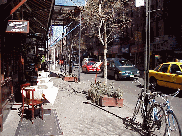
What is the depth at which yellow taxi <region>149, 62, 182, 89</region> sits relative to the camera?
38.6ft

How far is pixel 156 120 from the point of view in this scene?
500cm

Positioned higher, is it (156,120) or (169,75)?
(169,75)

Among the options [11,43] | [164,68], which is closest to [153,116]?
[11,43]

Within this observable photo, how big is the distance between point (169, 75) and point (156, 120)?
26.3ft

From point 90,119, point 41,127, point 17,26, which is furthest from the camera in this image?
point 90,119

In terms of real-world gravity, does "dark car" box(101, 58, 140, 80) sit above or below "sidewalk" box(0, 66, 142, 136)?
above

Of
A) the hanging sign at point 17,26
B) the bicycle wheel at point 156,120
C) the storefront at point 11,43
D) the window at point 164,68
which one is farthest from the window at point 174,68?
the hanging sign at point 17,26

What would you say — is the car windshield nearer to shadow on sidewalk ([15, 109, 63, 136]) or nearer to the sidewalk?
the sidewalk

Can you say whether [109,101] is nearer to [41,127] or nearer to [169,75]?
[41,127]

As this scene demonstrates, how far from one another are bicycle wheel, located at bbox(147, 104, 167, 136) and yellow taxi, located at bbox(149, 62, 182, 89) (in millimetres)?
6661

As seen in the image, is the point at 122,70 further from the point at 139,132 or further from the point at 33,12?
the point at 139,132

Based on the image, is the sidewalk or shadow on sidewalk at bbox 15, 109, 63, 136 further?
the sidewalk

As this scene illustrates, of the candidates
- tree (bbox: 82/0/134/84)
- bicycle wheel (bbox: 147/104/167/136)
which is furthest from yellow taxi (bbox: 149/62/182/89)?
bicycle wheel (bbox: 147/104/167/136)

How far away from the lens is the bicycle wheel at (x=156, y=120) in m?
4.81
